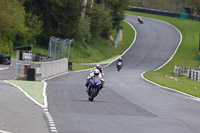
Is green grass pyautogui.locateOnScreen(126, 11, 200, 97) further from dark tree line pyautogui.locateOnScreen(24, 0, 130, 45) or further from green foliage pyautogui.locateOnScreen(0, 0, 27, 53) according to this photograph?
green foliage pyautogui.locateOnScreen(0, 0, 27, 53)

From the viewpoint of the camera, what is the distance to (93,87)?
1828cm

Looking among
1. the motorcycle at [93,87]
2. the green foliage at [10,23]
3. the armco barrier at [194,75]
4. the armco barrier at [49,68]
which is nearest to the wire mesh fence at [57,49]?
the armco barrier at [49,68]

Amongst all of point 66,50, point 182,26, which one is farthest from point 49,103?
point 182,26

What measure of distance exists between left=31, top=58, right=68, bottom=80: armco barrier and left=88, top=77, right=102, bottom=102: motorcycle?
33.3 feet

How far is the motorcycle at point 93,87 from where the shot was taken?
1812cm

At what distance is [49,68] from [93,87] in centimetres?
1420

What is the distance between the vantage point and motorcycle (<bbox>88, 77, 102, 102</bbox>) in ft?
59.5

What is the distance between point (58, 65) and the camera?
118 feet

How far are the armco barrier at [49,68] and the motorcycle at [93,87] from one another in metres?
10.1

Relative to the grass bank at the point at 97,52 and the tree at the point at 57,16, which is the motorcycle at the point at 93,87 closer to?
the grass bank at the point at 97,52

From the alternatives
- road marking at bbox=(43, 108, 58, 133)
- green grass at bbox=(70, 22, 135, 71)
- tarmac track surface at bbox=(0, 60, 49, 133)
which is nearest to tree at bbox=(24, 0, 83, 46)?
green grass at bbox=(70, 22, 135, 71)

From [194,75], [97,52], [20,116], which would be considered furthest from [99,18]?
Result: [20,116]

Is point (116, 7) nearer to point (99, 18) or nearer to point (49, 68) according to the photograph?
point (99, 18)

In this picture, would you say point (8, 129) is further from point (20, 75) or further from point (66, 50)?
point (66, 50)
